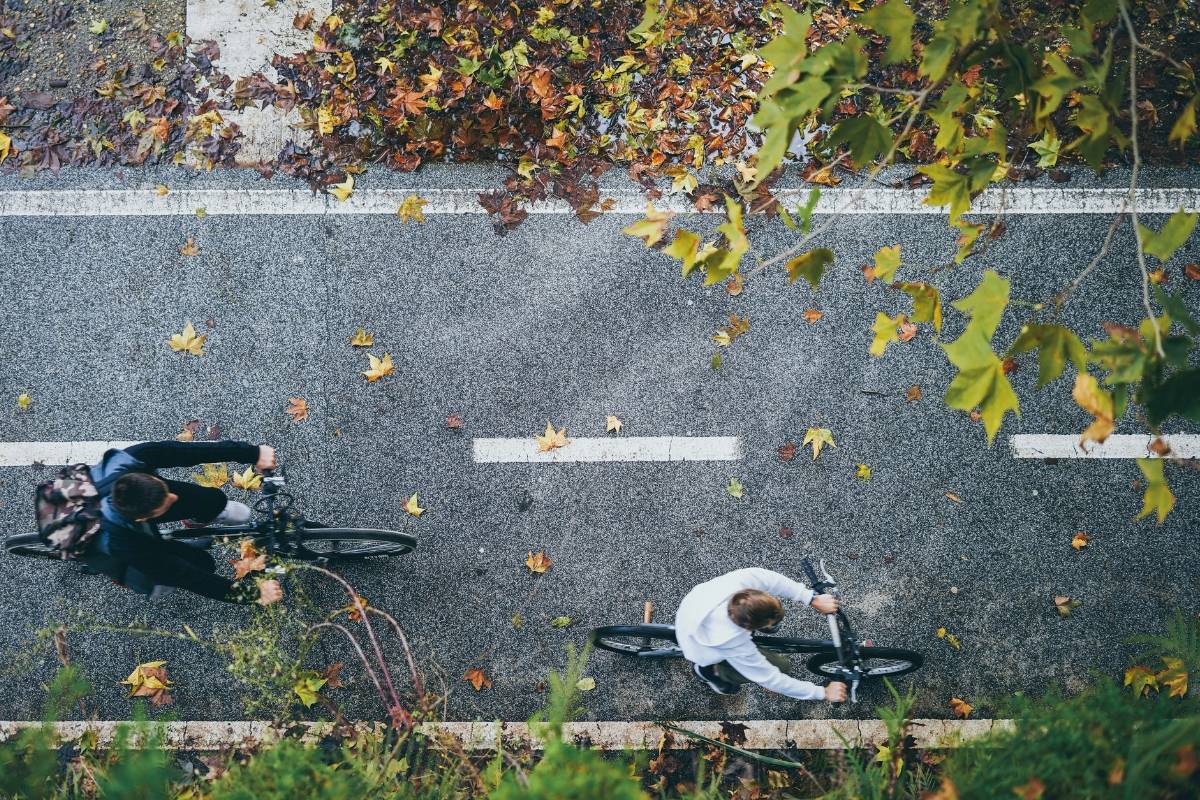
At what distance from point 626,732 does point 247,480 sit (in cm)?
306

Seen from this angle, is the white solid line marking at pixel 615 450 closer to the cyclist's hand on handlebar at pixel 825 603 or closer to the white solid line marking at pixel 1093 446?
the cyclist's hand on handlebar at pixel 825 603

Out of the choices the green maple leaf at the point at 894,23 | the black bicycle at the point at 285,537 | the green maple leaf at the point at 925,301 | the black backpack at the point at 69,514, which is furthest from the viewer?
the black bicycle at the point at 285,537

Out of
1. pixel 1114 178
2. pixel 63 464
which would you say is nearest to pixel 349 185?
pixel 63 464

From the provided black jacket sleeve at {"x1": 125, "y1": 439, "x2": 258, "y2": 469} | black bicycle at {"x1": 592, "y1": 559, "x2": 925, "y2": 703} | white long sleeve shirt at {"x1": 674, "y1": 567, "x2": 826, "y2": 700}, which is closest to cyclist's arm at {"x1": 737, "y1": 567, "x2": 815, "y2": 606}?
white long sleeve shirt at {"x1": 674, "y1": 567, "x2": 826, "y2": 700}

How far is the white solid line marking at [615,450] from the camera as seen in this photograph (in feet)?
17.5

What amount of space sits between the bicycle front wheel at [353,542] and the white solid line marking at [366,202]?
234 centimetres

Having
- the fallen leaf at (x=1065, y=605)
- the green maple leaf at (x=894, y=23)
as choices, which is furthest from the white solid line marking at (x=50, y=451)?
the fallen leaf at (x=1065, y=605)

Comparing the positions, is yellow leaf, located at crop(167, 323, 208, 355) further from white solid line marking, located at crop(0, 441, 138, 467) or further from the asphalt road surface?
white solid line marking, located at crop(0, 441, 138, 467)

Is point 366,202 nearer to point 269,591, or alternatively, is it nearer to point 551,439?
point 551,439

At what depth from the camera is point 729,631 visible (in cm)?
405

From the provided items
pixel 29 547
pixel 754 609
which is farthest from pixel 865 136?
pixel 29 547

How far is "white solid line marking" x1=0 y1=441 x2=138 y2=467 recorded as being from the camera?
5320 mm

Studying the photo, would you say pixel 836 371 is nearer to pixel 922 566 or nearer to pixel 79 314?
pixel 922 566

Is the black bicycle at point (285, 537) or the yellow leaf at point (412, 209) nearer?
the black bicycle at point (285, 537)
